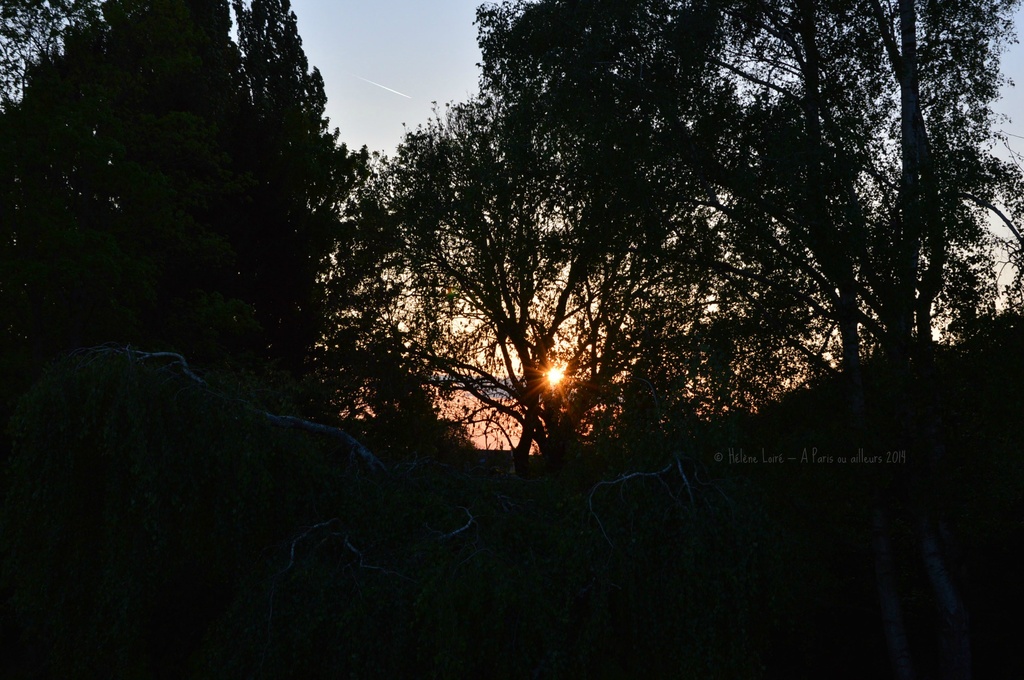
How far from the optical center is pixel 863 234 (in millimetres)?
Result: 12047

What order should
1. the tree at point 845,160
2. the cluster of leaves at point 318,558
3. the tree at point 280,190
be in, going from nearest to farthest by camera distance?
the cluster of leaves at point 318,558, the tree at point 845,160, the tree at point 280,190

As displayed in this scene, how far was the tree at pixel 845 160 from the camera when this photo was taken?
40.2 feet

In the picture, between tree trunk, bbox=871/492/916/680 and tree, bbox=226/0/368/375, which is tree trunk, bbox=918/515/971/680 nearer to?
tree trunk, bbox=871/492/916/680

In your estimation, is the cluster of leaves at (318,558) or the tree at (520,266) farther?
the tree at (520,266)

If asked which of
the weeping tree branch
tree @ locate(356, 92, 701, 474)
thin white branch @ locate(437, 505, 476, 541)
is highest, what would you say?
tree @ locate(356, 92, 701, 474)

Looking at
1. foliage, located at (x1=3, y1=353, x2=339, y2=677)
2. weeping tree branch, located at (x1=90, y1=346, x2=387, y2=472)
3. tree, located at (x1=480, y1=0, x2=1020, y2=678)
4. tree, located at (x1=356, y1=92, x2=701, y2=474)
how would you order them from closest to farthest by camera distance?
foliage, located at (x1=3, y1=353, x2=339, y2=677)
weeping tree branch, located at (x1=90, y1=346, x2=387, y2=472)
tree, located at (x1=480, y1=0, x2=1020, y2=678)
tree, located at (x1=356, y1=92, x2=701, y2=474)

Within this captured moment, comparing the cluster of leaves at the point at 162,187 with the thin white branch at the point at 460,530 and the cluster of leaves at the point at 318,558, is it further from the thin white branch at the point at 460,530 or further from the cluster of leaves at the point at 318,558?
the thin white branch at the point at 460,530

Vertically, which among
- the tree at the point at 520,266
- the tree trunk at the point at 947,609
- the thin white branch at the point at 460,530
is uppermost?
the tree at the point at 520,266

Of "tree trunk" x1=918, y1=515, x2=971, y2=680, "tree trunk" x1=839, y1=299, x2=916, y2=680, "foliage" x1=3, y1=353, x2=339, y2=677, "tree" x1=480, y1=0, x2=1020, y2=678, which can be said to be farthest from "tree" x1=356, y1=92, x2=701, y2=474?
"foliage" x1=3, y1=353, x2=339, y2=677

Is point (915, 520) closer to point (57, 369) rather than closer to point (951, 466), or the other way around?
point (951, 466)

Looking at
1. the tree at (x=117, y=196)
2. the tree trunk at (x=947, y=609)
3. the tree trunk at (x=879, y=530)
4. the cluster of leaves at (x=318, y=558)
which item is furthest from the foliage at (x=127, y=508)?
the tree trunk at (x=947, y=609)

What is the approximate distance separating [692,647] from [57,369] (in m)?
6.86

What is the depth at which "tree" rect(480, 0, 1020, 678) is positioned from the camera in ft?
40.2

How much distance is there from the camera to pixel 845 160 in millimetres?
12578
